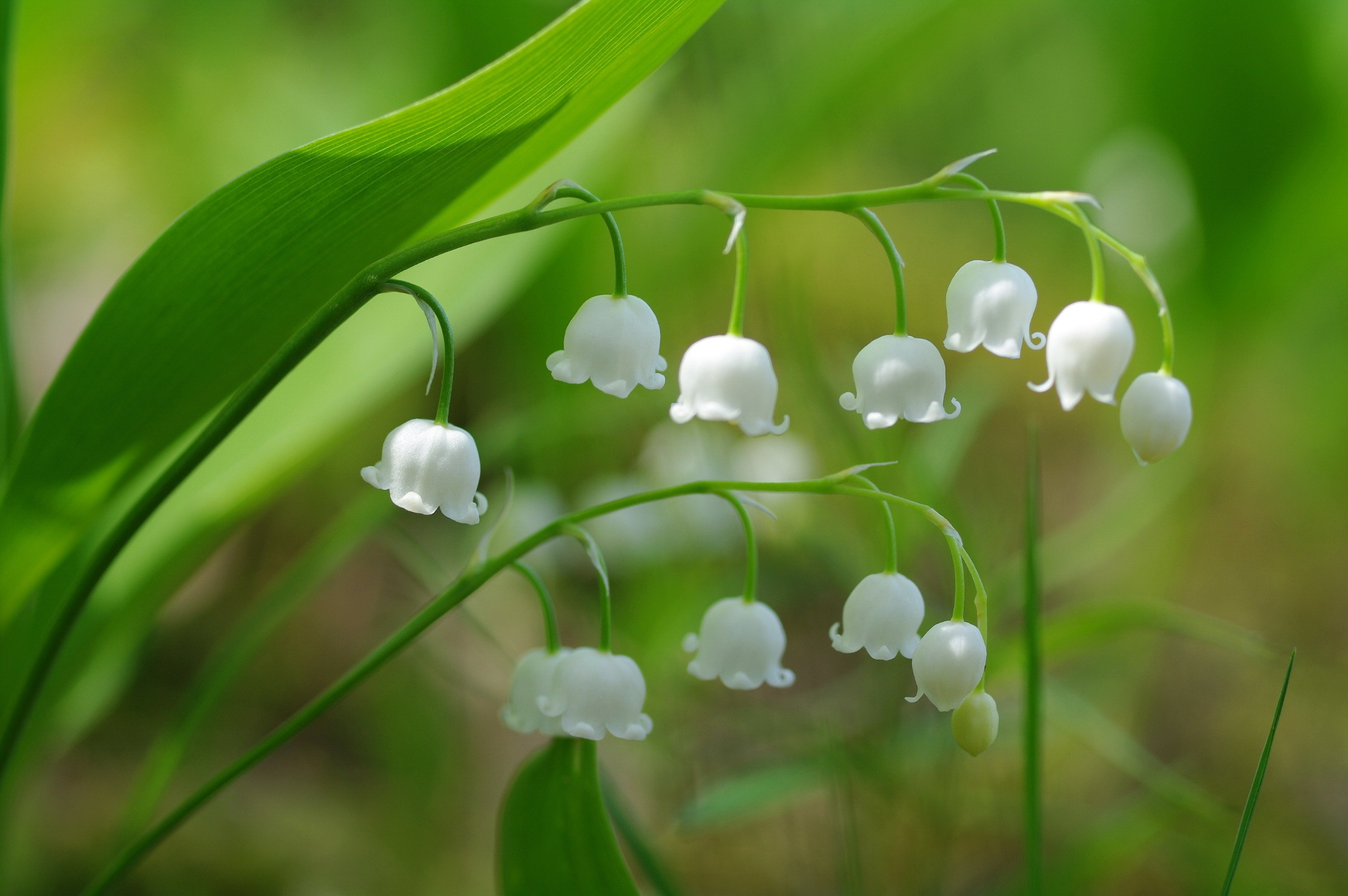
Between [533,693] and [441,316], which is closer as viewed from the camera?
[441,316]

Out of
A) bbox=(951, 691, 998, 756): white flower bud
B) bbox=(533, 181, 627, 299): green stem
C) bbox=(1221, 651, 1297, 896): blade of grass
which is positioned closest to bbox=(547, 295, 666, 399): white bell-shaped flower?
bbox=(533, 181, 627, 299): green stem

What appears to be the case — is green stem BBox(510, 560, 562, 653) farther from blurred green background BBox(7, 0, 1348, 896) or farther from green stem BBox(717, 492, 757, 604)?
blurred green background BBox(7, 0, 1348, 896)

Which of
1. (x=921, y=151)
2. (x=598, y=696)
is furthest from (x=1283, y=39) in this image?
(x=598, y=696)

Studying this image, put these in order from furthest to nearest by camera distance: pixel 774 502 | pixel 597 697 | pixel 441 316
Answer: pixel 774 502, pixel 597 697, pixel 441 316

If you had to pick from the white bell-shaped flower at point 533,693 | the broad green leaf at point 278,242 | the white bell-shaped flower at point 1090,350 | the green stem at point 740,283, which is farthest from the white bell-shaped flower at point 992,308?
the white bell-shaped flower at point 533,693

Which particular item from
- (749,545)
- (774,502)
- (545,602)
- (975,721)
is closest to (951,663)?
(975,721)

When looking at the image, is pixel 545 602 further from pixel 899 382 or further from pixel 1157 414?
pixel 1157 414
